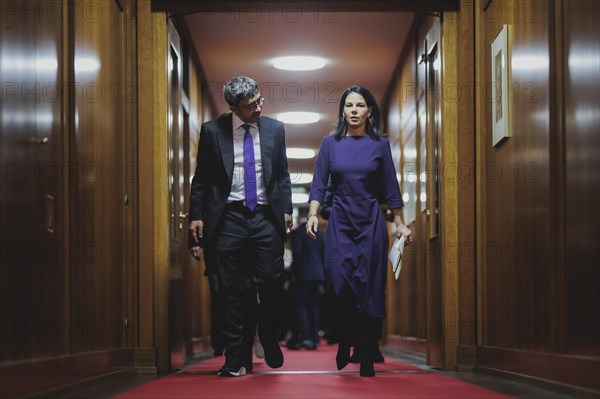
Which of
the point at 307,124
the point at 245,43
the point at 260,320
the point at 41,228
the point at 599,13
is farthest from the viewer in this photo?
the point at 307,124

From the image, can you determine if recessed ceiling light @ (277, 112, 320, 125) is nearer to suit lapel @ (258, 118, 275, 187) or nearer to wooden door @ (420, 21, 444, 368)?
wooden door @ (420, 21, 444, 368)

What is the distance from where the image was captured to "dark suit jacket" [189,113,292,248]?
4.91 metres

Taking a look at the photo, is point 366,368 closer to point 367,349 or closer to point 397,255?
point 367,349

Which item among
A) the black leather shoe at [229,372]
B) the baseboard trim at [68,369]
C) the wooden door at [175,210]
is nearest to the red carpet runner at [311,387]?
the black leather shoe at [229,372]

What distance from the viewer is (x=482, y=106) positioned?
17.6ft

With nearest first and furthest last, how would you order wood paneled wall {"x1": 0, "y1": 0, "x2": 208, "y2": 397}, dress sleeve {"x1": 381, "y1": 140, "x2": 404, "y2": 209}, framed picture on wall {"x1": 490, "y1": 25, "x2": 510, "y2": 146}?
1. wood paneled wall {"x1": 0, "y1": 0, "x2": 208, "y2": 397}
2. framed picture on wall {"x1": 490, "y1": 25, "x2": 510, "y2": 146}
3. dress sleeve {"x1": 381, "y1": 140, "x2": 404, "y2": 209}

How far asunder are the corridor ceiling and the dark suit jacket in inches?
57.0

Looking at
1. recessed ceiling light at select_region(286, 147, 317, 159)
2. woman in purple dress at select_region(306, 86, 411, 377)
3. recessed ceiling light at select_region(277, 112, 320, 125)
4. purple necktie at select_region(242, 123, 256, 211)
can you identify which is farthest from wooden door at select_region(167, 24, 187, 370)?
recessed ceiling light at select_region(286, 147, 317, 159)

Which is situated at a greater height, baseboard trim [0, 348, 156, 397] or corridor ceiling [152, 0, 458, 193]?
corridor ceiling [152, 0, 458, 193]

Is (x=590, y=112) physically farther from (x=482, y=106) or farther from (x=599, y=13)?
(x=482, y=106)

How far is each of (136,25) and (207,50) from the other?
4.01m

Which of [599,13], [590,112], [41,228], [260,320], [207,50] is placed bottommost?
[260,320]

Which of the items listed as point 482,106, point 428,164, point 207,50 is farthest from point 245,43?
point 482,106

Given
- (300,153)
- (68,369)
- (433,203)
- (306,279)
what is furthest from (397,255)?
(300,153)
